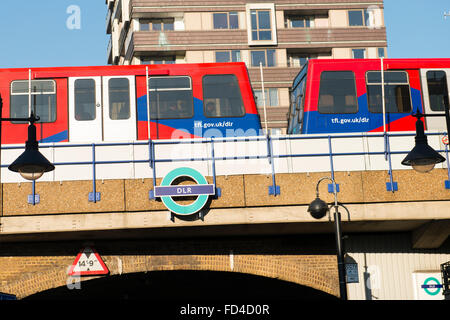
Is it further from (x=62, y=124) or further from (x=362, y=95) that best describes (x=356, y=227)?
(x=62, y=124)

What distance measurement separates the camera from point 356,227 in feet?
64.4

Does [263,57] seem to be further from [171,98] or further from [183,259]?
[183,259]

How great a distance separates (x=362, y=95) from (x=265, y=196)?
6365 mm

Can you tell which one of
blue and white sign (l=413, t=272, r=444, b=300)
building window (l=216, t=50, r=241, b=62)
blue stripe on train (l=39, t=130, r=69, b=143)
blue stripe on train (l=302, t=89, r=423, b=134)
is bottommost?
blue and white sign (l=413, t=272, r=444, b=300)

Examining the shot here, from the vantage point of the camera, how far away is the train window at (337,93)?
22891mm

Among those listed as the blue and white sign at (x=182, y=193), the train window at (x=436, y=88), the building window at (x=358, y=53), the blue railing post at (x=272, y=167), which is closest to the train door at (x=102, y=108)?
the blue and white sign at (x=182, y=193)

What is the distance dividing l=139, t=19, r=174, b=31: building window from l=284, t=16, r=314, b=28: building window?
9.31 m

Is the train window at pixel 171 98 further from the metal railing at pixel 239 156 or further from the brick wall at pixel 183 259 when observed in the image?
the brick wall at pixel 183 259

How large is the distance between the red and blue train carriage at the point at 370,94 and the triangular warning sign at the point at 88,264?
26.3ft

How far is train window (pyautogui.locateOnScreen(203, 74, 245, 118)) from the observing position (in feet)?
73.6

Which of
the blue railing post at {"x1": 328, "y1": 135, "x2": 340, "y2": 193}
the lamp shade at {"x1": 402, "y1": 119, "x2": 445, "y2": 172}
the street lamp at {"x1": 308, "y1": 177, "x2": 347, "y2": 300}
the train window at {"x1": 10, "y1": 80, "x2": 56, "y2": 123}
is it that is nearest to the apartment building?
the train window at {"x1": 10, "y1": 80, "x2": 56, "y2": 123}

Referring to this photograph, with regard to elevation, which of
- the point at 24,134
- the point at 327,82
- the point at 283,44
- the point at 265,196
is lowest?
the point at 265,196

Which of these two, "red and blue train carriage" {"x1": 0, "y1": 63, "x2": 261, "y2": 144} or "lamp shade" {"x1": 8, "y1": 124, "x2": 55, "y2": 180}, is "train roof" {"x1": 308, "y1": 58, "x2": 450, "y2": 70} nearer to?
"red and blue train carriage" {"x1": 0, "y1": 63, "x2": 261, "y2": 144}

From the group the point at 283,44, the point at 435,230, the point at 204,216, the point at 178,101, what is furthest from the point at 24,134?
the point at 283,44
